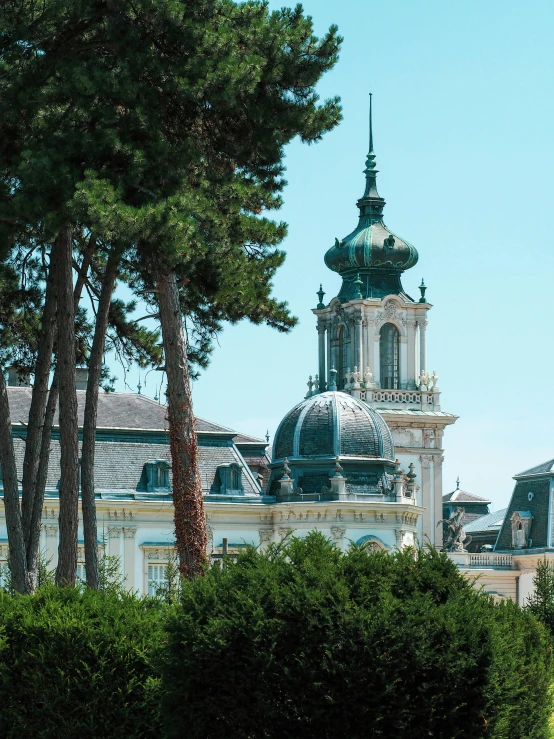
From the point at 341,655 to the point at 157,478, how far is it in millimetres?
41799

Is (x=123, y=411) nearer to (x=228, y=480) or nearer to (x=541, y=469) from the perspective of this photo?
(x=228, y=480)

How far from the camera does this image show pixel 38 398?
30.7 m

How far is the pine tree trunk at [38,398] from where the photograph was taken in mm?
30516

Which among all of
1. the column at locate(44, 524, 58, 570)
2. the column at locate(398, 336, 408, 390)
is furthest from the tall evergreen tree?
the column at locate(398, 336, 408, 390)

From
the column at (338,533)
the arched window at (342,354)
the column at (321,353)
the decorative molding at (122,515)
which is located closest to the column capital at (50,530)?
the decorative molding at (122,515)

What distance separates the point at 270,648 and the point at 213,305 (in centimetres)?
1334

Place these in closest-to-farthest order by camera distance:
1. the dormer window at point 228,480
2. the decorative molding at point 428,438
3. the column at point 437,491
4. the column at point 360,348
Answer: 1. the dormer window at point 228,480
2. the column at point 437,491
3. the decorative molding at point 428,438
4. the column at point 360,348

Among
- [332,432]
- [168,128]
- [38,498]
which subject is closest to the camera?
[168,128]

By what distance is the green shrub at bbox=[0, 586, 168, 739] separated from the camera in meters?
20.2

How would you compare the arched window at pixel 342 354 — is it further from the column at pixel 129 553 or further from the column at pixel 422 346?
the column at pixel 129 553

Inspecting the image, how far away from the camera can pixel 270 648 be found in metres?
17.6

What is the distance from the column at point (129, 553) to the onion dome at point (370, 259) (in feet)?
111

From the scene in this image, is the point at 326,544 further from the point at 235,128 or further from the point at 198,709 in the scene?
the point at 235,128

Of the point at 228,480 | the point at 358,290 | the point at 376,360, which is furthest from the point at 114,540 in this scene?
the point at 358,290
